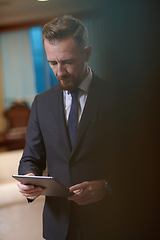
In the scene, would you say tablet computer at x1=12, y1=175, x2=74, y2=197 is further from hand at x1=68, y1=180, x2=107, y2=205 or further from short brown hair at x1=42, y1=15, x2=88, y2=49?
short brown hair at x1=42, y1=15, x2=88, y2=49

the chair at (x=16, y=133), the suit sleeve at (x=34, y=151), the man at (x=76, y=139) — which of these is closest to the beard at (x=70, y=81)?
the man at (x=76, y=139)

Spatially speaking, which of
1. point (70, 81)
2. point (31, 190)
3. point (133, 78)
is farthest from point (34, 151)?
point (133, 78)

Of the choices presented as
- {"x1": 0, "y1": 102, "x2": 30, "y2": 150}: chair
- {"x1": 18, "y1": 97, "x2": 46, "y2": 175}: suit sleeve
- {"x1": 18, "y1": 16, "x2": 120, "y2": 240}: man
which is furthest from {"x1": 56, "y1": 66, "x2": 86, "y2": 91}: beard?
{"x1": 0, "y1": 102, "x2": 30, "y2": 150}: chair

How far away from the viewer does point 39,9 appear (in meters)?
0.74

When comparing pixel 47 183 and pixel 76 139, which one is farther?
pixel 76 139

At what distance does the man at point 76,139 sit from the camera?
69 centimetres

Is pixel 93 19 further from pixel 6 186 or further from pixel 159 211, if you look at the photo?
pixel 6 186

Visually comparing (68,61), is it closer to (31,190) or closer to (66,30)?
(66,30)

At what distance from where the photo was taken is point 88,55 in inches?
27.9

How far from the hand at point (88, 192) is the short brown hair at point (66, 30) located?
0.38m

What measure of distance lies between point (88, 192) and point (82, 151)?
0.11 meters

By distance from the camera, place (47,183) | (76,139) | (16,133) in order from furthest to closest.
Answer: (16,133)
(76,139)
(47,183)

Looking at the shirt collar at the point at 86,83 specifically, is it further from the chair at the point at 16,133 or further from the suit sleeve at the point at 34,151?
the chair at the point at 16,133

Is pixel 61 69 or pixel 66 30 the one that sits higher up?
pixel 66 30
